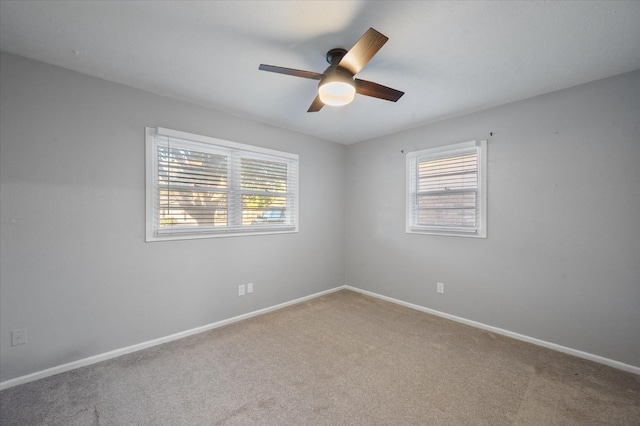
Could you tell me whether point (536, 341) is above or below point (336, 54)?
below

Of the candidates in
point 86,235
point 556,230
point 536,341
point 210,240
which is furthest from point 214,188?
point 536,341

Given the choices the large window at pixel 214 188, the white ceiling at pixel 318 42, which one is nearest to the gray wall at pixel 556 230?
the white ceiling at pixel 318 42

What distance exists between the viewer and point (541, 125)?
2.68 meters

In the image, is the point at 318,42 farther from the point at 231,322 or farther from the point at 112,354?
the point at 112,354

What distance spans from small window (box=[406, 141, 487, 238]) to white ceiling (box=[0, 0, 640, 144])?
742 mm

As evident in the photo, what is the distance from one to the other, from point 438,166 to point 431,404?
2638 millimetres

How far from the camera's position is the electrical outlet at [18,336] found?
2.02 m

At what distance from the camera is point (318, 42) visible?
6.15 ft

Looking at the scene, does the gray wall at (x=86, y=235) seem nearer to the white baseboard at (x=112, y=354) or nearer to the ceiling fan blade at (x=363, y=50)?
the white baseboard at (x=112, y=354)

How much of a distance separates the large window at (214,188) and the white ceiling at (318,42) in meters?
0.57

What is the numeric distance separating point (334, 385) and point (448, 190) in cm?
255

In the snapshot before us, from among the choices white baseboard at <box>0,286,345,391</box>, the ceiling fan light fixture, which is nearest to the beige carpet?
white baseboard at <box>0,286,345,391</box>

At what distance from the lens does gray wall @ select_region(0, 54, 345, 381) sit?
2.04 meters

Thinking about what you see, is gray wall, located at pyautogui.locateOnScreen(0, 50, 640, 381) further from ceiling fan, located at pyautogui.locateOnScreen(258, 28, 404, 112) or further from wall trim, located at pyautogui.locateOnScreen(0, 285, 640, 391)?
ceiling fan, located at pyautogui.locateOnScreen(258, 28, 404, 112)
